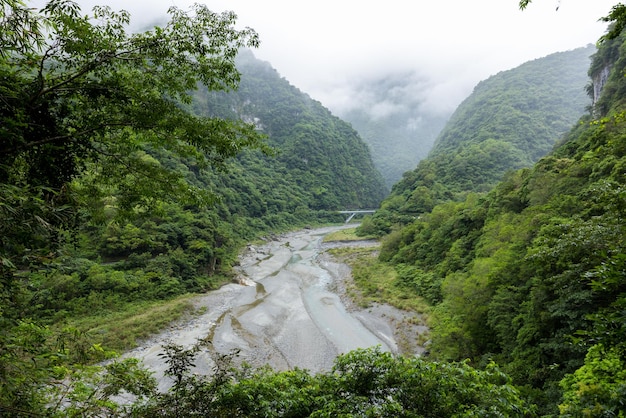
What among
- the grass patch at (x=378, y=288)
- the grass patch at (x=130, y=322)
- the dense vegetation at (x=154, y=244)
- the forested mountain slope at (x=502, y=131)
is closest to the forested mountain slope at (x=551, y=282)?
the dense vegetation at (x=154, y=244)

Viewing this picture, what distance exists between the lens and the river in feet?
60.2

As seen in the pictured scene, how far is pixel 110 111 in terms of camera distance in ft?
16.7

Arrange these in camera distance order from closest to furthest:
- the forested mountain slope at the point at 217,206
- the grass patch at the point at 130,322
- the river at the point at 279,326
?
the forested mountain slope at the point at 217,206
the river at the point at 279,326
the grass patch at the point at 130,322

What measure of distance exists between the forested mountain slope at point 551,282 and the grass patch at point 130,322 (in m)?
18.1

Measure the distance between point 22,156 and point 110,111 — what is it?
135 cm

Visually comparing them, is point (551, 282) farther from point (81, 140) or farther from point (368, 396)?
point (81, 140)

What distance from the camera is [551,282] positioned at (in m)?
10.5

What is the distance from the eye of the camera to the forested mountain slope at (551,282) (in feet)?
16.6

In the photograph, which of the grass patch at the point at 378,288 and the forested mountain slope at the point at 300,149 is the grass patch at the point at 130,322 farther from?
the forested mountain slope at the point at 300,149

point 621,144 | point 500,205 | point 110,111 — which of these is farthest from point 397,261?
point 110,111

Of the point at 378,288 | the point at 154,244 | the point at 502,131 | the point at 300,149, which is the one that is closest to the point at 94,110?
the point at 154,244

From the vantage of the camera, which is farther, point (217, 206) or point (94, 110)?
point (217, 206)

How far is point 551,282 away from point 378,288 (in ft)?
64.4

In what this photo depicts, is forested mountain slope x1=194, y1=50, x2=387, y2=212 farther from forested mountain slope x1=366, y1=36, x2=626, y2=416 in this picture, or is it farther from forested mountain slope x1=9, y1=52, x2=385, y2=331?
forested mountain slope x1=366, y1=36, x2=626, y2=416
